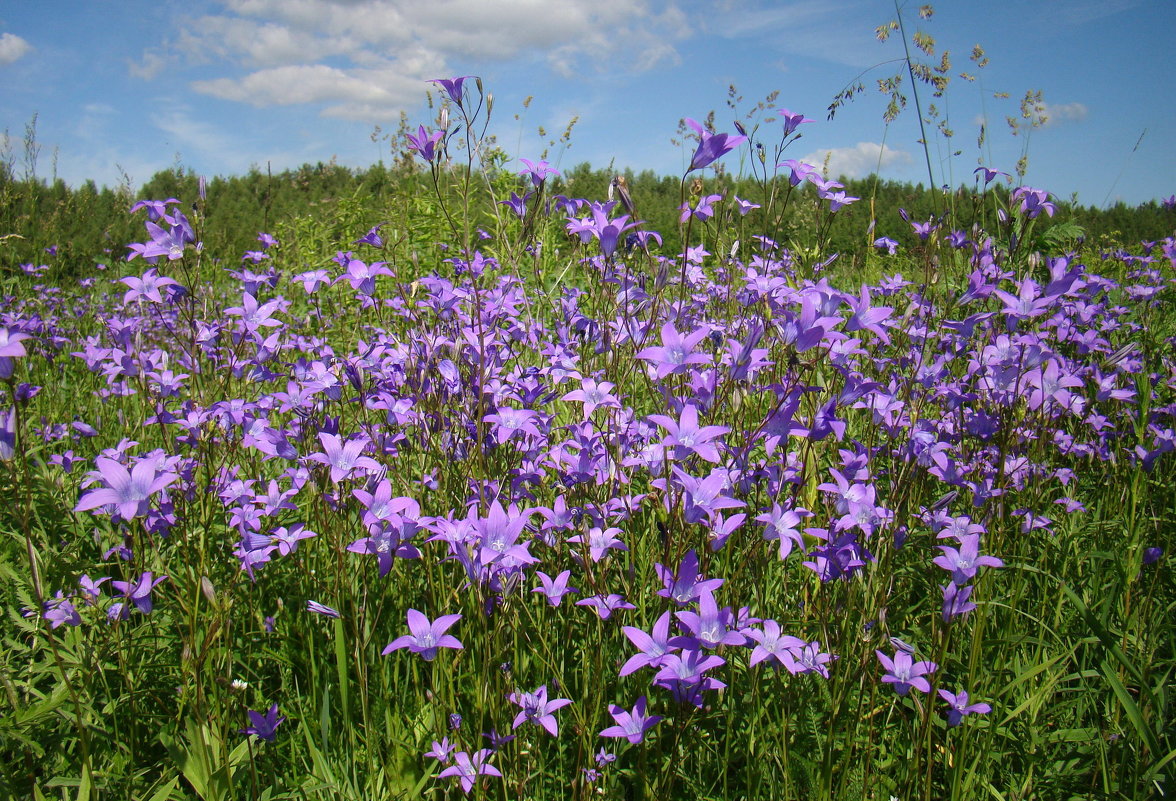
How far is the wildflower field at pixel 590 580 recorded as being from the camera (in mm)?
1575

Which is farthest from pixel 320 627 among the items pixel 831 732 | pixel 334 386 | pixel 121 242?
pixel 121 242

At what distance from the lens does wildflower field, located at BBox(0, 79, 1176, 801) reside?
1575 mm

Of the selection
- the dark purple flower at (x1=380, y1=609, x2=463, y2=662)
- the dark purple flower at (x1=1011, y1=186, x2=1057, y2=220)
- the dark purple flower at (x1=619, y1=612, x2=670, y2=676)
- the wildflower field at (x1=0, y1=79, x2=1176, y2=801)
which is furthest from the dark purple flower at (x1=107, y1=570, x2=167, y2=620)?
the dark purple flower at (x1=1011, y1=186, x2=1057, y2=220)

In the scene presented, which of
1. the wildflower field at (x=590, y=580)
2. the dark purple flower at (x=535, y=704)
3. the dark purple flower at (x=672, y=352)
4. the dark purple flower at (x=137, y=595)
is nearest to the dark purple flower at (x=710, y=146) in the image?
the wildflower field at (x=590, y=580)

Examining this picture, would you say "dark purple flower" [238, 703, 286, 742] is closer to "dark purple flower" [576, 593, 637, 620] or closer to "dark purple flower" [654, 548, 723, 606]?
"dark purple flower" [576, 593, 637, 620]

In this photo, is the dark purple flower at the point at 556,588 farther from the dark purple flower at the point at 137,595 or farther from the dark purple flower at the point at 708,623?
the dark purple flower at the point at 137,595

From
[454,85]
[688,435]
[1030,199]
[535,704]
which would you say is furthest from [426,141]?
[1030,199]

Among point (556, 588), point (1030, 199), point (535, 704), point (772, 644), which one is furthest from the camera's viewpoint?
point (1030, 199)

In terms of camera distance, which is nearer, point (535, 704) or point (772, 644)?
point (772, 644)

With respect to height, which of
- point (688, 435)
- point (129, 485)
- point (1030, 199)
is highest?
point (1030, 199)

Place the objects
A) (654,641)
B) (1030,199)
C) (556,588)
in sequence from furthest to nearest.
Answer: (1030,199) < (556,588) < (654,641)

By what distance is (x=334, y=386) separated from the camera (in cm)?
224

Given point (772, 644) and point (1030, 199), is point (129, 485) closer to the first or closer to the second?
point (772, 644)

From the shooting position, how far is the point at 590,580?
156 cm
